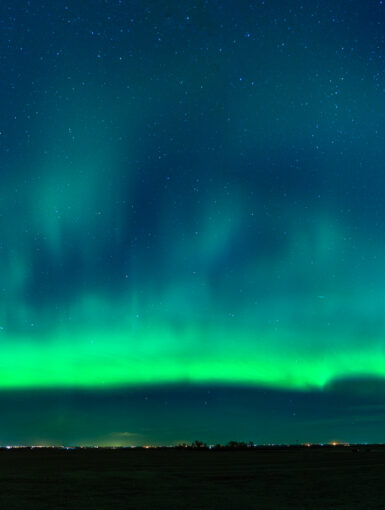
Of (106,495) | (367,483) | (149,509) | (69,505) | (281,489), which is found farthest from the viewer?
(367,483)

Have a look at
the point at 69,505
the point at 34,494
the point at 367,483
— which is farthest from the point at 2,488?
the point at 367,483

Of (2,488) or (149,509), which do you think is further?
(2,488)

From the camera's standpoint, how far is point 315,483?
5162 centimetres

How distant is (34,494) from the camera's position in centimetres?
4209

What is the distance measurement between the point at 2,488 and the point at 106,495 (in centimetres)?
1131

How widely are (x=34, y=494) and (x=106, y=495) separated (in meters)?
5.06

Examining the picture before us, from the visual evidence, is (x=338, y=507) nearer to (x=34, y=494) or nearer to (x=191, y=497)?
(x=191, y=497)

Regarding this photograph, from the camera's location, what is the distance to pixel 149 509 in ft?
108

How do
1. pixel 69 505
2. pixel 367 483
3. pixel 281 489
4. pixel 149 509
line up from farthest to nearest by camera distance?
pixel 367 483, pixel 281 489, pixel 69 505, pixel 149 509

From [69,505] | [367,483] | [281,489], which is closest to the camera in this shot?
[69,505]

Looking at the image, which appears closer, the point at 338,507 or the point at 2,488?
the point at 338,507

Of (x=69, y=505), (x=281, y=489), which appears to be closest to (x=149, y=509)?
(x=69, y=505)

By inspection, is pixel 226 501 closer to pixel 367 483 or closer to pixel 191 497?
pixel 191 497

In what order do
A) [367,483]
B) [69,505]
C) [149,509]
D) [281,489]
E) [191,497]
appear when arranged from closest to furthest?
[149,509]
[69,505]
[191,497]
[281,489]
[367,483]
